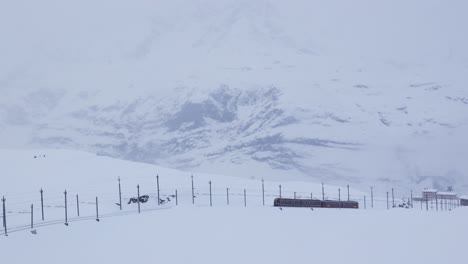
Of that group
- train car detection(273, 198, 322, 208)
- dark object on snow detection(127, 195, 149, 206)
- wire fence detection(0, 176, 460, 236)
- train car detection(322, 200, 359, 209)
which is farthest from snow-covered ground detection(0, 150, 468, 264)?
train car detection(322, 200, 359, 209)

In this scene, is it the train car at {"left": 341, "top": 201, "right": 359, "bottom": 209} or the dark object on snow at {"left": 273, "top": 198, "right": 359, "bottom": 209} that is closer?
the dark object on snow at {"left": 273, "top": 198, "right": 359, "bottom": 209}

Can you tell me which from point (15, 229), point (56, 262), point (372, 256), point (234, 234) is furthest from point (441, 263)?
point (15, 229)

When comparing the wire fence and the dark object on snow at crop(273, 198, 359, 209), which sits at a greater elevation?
the wire fence

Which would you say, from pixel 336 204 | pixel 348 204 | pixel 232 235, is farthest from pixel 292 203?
pixel 232 235

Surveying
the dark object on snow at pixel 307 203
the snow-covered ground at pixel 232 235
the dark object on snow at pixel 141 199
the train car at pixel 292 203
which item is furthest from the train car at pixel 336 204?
the dark object on snow at pixel 141 199

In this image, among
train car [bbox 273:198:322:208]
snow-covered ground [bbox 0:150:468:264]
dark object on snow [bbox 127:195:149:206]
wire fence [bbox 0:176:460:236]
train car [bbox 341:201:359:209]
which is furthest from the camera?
train car [bbox 341:201:359:209]

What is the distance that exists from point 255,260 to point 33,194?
83467 mm

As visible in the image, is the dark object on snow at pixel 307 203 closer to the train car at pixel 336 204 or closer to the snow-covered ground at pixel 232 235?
the train car at pixel 336 204

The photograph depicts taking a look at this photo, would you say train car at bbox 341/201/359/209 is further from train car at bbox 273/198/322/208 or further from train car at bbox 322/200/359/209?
train car at bbox 273/198/322/208

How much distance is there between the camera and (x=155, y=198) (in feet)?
552

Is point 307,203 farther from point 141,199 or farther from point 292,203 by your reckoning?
point 141,199

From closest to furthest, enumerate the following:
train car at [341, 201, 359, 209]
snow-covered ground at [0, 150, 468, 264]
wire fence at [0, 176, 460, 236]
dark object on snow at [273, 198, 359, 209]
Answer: snow-covered ground at [0, 150, 468, 264] → wire fence at [0, 176, 460, 236] → dark object on snow at [273, 198, 359, 209] → train car at [341, 201, 359, 209]

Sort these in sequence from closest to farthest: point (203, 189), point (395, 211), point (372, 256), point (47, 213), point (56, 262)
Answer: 1. point (56, 262)
2. point (372, 256)
3. point (47, 213)
4. point (395, 211)
5. point (203, 189)

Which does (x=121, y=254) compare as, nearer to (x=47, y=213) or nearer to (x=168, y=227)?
(x=168, y=227)
